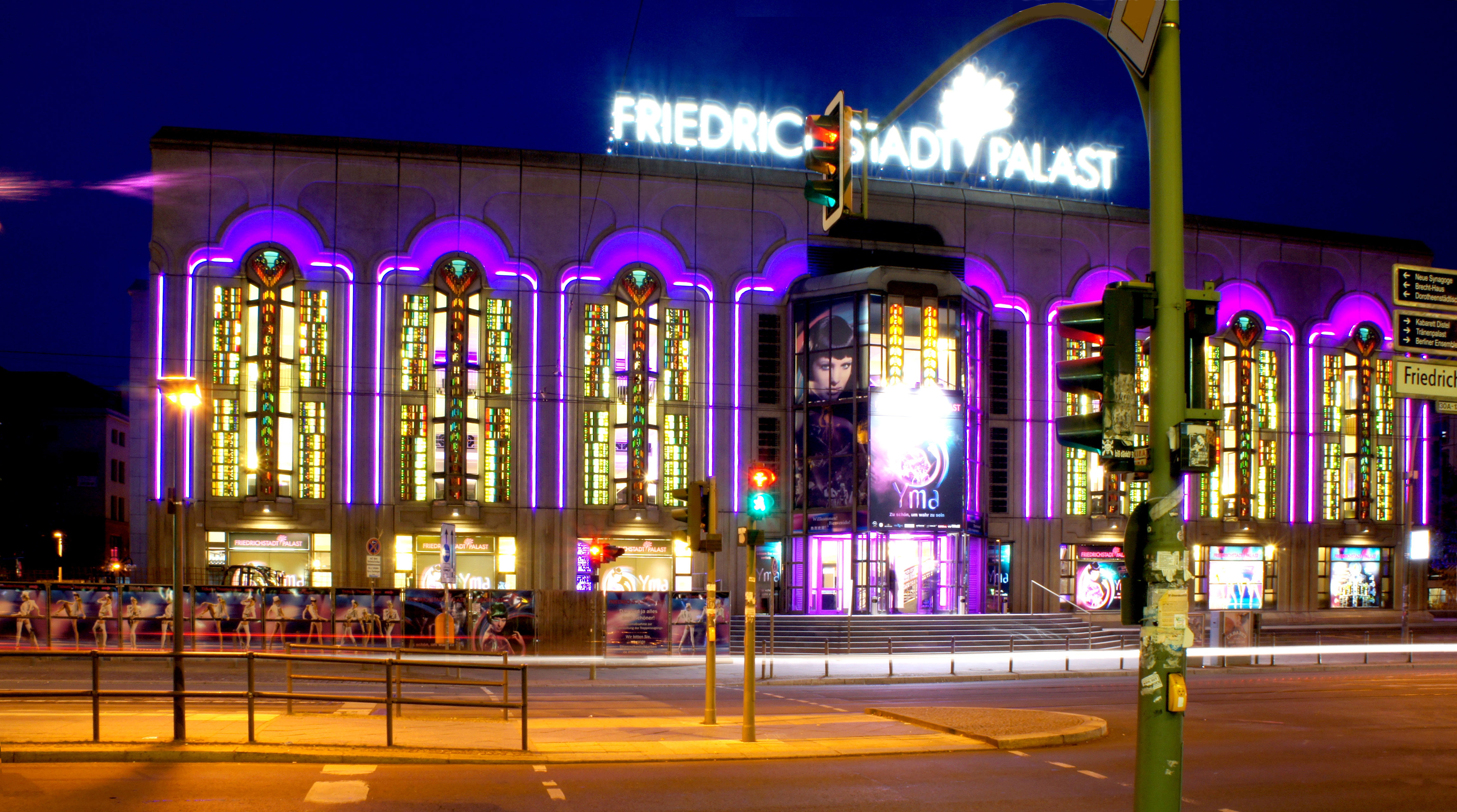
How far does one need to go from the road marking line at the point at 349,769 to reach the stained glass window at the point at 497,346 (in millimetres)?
29888

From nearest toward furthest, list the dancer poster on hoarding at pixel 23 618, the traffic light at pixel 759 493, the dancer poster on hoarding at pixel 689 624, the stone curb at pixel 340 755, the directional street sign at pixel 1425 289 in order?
the directional street sign at pixel 1425 289, the stone curb at pixel 340 755, the traffic light at pixel 759 493, the dancer poster on hoarding at pixel 23 618, the dancer poster on hoarding at pixel 689 624

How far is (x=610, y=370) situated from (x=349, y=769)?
31.5m

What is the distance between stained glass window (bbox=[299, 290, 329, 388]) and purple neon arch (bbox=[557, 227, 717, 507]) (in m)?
8.08

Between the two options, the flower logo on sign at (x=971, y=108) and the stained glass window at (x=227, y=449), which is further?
the flower logo on sign at (x=971, y=108)

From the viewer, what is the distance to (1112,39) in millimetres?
8297

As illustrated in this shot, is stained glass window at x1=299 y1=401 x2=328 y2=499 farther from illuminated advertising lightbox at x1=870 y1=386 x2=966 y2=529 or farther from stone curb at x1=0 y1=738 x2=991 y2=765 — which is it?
stone curb at x1=0 y1=738 x2=991 y2=765

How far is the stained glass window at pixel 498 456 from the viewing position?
43688 millimetres

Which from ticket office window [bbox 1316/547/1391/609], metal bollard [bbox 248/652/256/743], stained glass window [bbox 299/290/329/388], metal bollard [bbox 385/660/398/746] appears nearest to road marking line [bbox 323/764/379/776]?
metal bollard [bbox 385/660/398/746]

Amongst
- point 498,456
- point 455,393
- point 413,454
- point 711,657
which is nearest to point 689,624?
point 498,456

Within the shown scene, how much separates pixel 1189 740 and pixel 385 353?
32193 millimetres

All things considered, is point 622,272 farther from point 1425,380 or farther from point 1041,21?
point 1041,21

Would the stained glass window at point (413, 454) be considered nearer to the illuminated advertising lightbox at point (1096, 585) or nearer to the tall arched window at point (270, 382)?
the tall arched window at point (270, 382)

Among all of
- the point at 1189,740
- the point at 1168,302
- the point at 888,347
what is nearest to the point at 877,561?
the point at 888,347

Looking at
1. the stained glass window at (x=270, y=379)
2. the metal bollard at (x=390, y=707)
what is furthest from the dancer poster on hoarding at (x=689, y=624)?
the metal bollard at (x=390, y=707)
